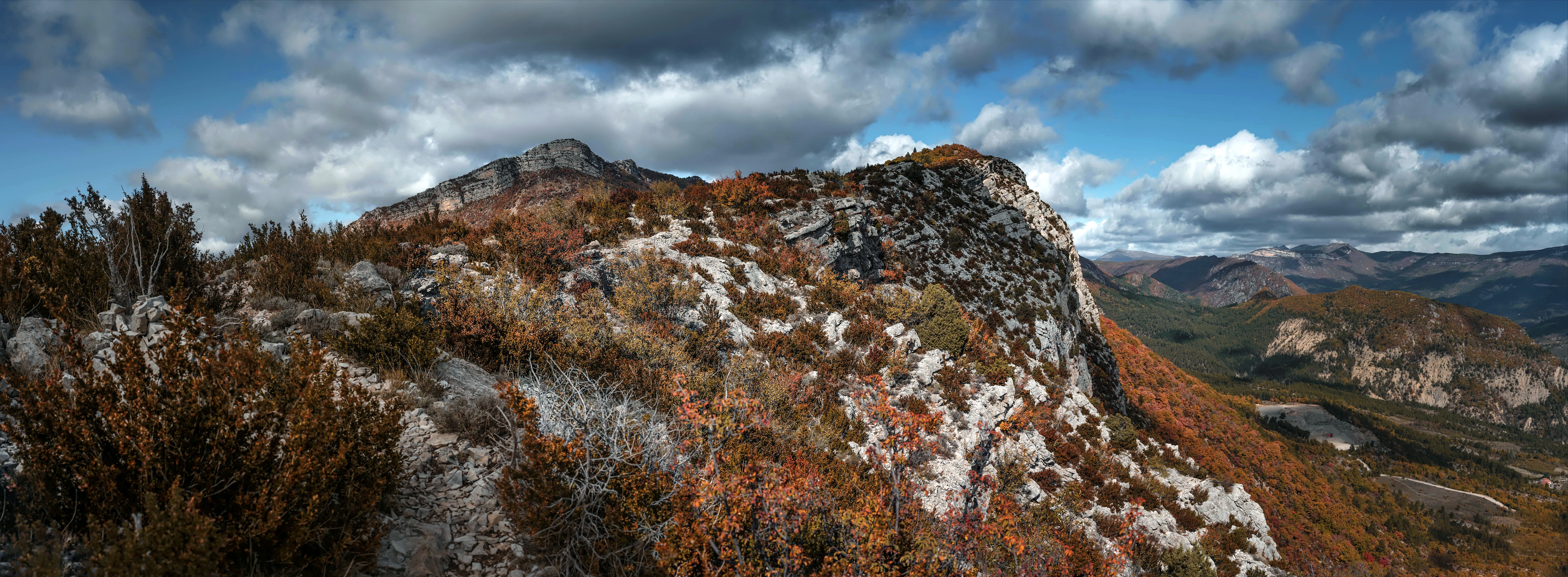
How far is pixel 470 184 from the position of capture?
33.4 m

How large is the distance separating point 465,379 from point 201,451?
4.26 meters

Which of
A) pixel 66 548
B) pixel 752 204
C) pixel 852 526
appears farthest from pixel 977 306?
pixel 66 548

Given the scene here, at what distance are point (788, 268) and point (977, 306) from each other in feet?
31.7

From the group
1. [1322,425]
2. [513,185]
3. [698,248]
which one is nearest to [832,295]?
[698,248]

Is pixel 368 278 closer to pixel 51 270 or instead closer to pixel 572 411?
pixel 51 270

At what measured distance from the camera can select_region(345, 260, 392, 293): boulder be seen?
10.1 m

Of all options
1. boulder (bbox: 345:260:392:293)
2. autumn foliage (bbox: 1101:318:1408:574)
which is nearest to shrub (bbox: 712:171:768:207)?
boulder (bbox: 345:260:392:293)

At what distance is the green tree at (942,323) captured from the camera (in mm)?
16328

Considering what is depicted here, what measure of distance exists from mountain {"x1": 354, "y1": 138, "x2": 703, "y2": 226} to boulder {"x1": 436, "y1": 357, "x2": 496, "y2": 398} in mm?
19696

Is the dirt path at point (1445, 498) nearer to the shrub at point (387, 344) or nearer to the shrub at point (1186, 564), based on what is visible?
the shrub at point (1186, 564)

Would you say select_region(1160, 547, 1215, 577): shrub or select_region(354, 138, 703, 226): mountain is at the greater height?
select_region(354, 138, 703, 226): mountain

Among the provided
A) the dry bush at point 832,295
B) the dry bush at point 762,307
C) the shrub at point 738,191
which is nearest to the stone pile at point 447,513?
the dry bush at point 762,307

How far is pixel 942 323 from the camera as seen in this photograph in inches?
659

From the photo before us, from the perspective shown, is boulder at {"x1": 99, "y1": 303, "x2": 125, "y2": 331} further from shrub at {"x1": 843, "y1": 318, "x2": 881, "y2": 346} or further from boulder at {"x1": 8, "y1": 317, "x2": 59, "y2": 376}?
shrub at {"x1": 843, "y1": 318, "x2": 881, "y2": 346}
